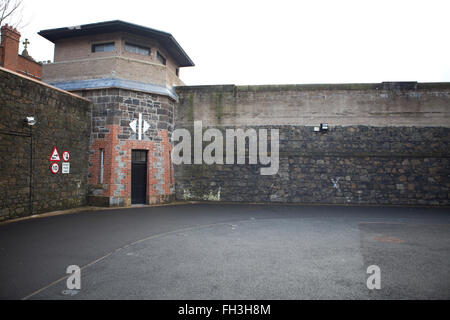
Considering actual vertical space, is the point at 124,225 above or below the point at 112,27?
below

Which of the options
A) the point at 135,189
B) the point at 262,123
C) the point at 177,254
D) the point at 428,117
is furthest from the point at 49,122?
the point at 428,117

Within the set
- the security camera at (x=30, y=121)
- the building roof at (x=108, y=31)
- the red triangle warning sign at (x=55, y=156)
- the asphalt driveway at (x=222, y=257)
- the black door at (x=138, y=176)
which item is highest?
the building roof at (x=108, y=31)

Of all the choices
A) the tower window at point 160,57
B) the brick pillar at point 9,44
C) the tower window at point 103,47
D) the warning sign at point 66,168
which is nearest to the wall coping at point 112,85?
the tower window at point 103,47

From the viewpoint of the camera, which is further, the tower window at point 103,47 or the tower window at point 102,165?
the tower window at point 103,47

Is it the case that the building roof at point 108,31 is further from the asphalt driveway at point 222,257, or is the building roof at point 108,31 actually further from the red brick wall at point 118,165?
the asphalt driveway at point 222,257

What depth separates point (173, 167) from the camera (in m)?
13.0

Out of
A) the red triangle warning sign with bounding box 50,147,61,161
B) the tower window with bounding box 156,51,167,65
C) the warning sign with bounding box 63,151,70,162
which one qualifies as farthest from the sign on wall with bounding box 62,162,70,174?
the tower window with bounding box 156,51,167,65

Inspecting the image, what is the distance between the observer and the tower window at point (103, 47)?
39.4 ft

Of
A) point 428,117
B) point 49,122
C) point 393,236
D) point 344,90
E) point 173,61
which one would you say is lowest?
point 393,236

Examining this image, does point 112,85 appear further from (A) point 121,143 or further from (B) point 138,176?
(B) point 138,176

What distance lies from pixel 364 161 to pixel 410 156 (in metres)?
1.97

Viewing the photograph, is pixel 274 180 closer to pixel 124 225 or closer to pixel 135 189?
pixel 135 189

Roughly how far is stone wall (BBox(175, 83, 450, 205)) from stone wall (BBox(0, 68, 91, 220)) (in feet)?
14.5

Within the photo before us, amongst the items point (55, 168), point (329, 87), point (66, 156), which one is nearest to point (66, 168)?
point (66, 156)
